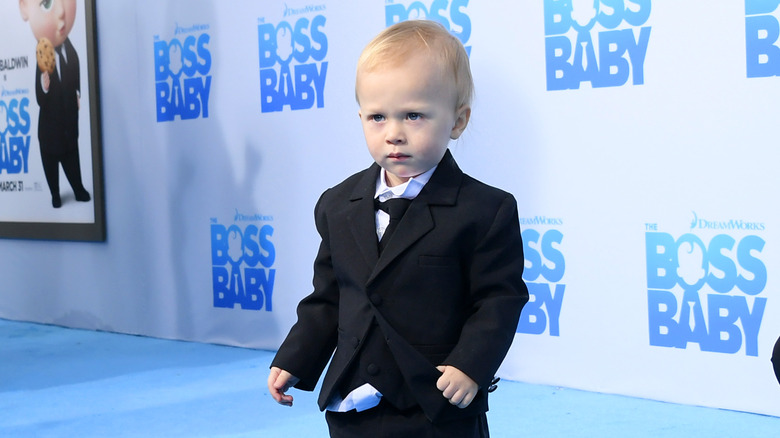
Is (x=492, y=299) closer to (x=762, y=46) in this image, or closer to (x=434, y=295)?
(x=434, y=295)

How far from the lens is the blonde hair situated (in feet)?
4.78

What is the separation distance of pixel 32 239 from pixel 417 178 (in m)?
4.12

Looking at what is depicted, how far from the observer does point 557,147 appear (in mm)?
3211

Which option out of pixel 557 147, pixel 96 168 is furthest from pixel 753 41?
pixel 96 168

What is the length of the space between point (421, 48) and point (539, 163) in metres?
1.86

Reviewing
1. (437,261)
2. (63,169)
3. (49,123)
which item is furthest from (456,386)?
(49,123)

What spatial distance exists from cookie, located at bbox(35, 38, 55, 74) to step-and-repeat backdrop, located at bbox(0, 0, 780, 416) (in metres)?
0.38

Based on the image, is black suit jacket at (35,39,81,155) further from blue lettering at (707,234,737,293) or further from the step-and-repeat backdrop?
blue lettering at (707,234,737,293)

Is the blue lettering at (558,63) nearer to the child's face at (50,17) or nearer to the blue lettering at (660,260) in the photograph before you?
the blue lettering at (660,260)

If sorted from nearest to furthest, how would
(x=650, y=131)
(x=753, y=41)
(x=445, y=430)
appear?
(x=445, y=430)
(x=753, y=41)
(x=650, y=131)

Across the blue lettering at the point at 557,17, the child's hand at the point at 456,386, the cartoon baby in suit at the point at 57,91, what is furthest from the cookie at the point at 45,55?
the child's hand at the point at 456,386

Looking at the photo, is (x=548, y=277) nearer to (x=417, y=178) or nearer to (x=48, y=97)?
(x=417, y=178)

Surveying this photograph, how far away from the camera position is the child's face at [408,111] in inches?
56.9

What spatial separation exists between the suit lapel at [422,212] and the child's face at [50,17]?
12.3 feet
